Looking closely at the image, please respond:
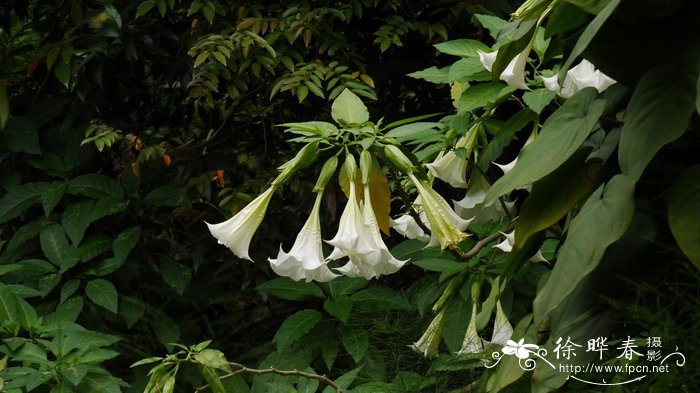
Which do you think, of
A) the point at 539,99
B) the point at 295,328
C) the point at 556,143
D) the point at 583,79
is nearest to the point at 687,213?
the point at 556,143

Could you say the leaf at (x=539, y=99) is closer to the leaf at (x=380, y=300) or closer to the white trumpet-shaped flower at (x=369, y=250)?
the white trumpet-shaped flower at (x=369, y=250)

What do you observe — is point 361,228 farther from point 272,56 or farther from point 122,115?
point 122,115

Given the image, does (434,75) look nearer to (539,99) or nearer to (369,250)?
(539,99)

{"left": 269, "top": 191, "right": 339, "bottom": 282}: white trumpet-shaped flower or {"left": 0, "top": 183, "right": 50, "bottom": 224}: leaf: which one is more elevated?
{"left": 269, "top": 191, "right": 339, "bottom": 282}: white trumpet-shaped flower

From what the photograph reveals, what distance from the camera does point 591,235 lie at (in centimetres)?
→ 130

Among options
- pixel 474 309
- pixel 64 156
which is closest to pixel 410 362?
pixel 474 309

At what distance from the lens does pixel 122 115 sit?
370 cm

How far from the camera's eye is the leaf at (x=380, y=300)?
9.53ft

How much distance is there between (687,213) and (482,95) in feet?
3.05

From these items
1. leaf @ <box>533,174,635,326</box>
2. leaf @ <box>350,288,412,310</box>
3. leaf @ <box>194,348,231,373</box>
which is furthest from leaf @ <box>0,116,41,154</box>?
leaf @ <box>533,174,635,326</box>

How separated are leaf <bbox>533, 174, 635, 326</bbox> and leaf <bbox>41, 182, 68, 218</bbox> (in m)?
2.38

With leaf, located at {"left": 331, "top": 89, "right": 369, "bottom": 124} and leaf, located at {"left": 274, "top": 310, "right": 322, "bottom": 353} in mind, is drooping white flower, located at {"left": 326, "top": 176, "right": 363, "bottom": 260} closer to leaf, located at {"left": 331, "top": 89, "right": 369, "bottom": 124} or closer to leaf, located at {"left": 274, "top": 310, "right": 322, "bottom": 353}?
leaf, located at {"left": 331, "top": 89, "right": 369, "bottom": 124}

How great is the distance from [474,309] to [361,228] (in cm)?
59

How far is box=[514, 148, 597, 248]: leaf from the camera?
1.54 m
